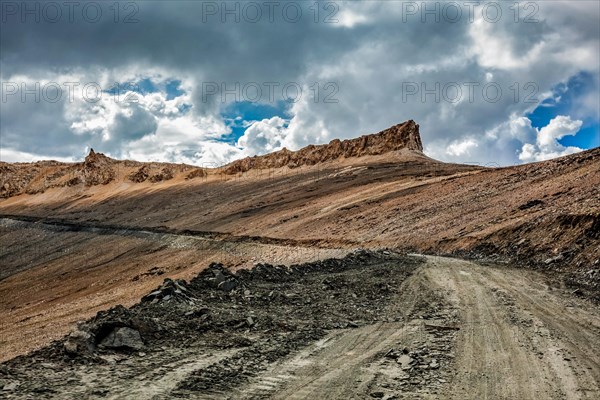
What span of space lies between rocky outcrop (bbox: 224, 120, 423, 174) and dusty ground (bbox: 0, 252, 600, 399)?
6772 cm

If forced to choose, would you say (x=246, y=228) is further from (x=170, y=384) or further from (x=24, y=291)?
(x=170, y=384)

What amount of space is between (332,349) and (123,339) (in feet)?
11.3

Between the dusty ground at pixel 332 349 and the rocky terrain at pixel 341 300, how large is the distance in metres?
0.04

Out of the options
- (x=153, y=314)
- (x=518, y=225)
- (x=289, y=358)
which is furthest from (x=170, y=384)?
(x=518, y=225)

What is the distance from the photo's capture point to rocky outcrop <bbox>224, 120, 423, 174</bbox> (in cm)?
7956

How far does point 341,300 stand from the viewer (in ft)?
39.2

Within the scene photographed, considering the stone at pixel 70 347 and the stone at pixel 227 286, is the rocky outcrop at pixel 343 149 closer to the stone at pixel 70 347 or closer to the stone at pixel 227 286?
the stone at pixel 227 286

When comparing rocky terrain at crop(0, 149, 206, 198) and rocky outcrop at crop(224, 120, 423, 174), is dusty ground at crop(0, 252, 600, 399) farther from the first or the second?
rocky terrain at crop(0, 149, 206, 198)

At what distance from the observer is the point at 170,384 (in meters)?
6.18

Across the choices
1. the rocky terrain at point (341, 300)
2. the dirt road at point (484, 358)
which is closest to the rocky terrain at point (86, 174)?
the rocky terrain at point (341, 300)

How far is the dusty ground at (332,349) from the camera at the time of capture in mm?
6230

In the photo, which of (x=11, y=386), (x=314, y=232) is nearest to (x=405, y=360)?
(x=11, y=386)

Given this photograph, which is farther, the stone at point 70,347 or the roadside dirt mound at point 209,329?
the stone at point 70,347

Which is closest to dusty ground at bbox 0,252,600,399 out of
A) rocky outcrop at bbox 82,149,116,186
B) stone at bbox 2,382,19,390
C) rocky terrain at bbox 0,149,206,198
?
stone at bbox 2,382,19,390
